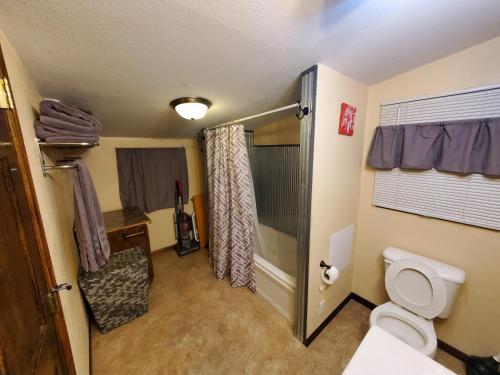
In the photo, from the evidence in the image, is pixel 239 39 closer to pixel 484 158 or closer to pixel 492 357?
pixel 484 158

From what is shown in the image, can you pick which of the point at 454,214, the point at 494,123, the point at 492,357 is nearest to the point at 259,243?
the point at 454,214

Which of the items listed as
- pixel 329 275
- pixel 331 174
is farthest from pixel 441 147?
pixel 329 275

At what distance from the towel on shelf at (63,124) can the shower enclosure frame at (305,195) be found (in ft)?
4.94

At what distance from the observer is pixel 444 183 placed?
1.36m

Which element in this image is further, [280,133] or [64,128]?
[280,133]

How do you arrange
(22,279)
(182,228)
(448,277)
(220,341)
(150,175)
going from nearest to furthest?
(22,279)
(448,277)
(220,341)
(150,175)
(182,228)

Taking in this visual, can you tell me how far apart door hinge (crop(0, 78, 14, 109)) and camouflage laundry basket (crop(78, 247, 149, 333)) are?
1.46 metres

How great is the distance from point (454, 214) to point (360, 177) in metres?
0.67

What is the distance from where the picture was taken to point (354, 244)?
6.25 ft

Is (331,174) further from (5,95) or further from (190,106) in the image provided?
(5,95)

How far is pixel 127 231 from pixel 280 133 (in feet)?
7.05

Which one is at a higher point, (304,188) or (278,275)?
(304,188)

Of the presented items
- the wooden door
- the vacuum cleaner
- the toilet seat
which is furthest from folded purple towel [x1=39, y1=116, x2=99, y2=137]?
the toilet seat

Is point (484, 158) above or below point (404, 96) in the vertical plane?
below
